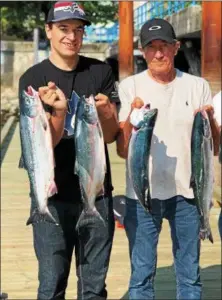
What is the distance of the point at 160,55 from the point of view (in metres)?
3.73

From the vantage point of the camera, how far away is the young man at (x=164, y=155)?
3773mm

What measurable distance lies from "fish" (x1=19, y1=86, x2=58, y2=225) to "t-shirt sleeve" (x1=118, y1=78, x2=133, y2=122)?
23.3 inches

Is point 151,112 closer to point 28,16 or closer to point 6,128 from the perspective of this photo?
point 6,128

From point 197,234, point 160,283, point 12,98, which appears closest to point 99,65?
point 197,234

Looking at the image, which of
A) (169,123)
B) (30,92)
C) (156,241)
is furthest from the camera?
(156,241)

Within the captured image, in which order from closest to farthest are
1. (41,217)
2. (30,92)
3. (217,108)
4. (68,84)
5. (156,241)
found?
1. (30,92)
2. (41,217)
3. (68,84)
4. (156,241)
5. (217,108)

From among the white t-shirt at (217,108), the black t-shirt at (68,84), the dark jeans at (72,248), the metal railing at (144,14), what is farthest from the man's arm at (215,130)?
the metal railing at (144,14)

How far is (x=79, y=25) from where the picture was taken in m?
3.57

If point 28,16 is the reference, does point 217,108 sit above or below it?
below

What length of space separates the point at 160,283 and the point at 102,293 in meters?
2.00

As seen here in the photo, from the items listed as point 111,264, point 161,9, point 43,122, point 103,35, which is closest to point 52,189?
point 43,122

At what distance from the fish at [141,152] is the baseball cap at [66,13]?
0.58 meters

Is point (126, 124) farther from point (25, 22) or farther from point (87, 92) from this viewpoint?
point (25, 22)

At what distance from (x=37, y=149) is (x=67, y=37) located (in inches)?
24.4
